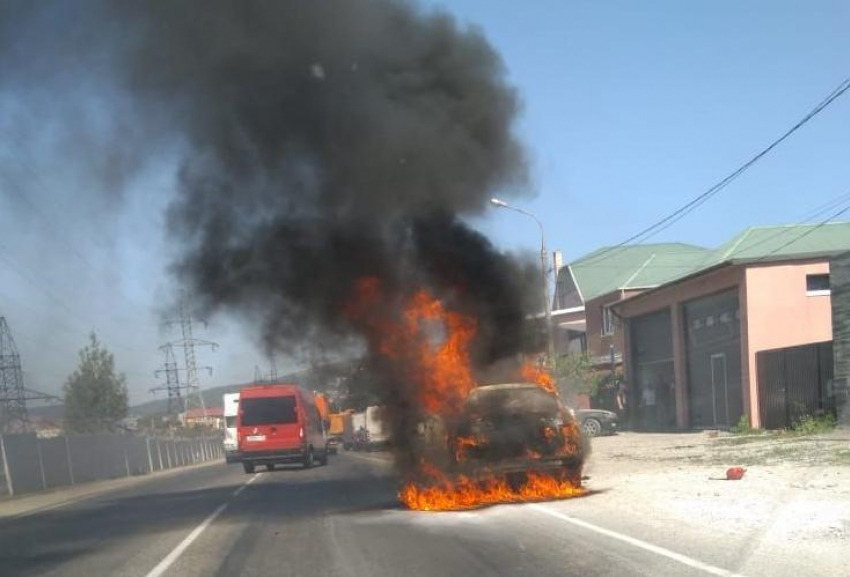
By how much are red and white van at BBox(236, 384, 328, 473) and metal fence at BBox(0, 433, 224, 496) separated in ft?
20.7

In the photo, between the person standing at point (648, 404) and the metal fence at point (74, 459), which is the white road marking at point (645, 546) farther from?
the person standing at point (648, 404)

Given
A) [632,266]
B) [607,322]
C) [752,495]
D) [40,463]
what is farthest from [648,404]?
[752,495]

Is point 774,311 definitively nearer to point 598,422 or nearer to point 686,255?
point 598,422

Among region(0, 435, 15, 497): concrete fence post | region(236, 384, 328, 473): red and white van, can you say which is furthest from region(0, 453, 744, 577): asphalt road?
region(236, 384, 328, 473): red and white van

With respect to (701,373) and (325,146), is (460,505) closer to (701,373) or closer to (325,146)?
(325,146)

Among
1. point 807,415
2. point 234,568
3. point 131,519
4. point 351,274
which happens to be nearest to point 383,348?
point 351,274

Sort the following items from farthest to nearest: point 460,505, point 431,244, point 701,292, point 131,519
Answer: point 701,292 < point 431,244 < point 131,519 < point 460,505

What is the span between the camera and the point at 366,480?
67.3 feet

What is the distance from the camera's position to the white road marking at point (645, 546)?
779 cm

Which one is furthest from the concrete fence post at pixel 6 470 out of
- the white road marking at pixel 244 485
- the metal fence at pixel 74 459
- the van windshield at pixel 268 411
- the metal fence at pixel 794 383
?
the metal fence at pixel 794 383

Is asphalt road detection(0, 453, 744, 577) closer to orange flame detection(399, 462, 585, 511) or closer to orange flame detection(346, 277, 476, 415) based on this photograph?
orange flame detection(399, 462, 585, 511)

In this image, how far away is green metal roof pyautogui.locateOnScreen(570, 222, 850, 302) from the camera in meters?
28.7

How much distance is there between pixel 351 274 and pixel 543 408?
174 inches

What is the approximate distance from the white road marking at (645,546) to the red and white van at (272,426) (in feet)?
49.5
